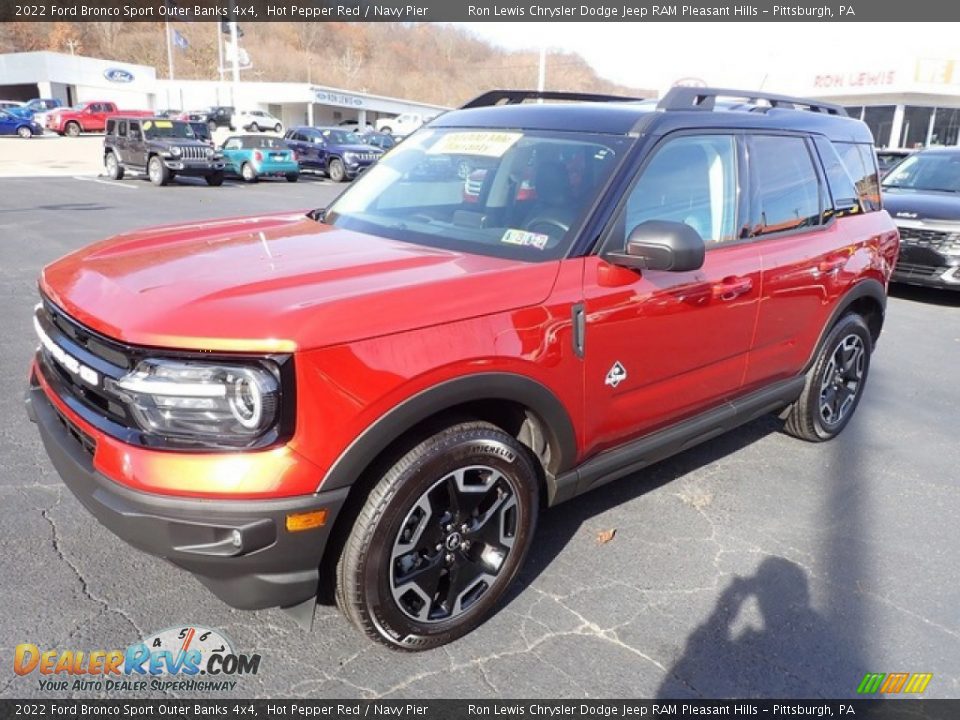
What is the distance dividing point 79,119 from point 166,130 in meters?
26.6

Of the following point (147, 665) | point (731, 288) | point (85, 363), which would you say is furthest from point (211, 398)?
point (731, 288)

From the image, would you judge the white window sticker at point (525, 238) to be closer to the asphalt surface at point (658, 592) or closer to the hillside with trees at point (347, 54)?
the asphalt surface at point (658, 592)

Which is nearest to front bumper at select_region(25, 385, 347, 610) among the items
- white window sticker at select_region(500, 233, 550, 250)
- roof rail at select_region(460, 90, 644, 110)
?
white window sticker at select_region(500, 233, 550, 250)

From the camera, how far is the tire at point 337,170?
79.2ft

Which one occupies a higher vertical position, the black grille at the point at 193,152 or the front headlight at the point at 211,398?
the black grille at the point at 193,152

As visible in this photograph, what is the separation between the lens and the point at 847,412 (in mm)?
4660

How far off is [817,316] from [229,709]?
344cm

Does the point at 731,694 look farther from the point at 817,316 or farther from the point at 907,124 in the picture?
the point at 907,124

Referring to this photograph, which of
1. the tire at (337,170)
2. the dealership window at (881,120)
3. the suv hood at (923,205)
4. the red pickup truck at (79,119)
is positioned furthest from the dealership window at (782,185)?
the red pickup truck at (79,119)

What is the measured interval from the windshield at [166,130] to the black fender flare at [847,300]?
65.1ft

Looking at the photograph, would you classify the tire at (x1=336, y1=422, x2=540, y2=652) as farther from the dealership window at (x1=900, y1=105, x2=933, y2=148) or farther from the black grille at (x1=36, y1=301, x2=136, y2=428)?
the dealership window at (x1=900, y1=105, x2=933, y2=148)

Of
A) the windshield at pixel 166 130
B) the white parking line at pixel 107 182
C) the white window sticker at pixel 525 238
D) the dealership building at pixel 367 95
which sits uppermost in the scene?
the dealership building at pixel 367 95

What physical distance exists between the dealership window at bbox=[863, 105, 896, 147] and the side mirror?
37200 mm

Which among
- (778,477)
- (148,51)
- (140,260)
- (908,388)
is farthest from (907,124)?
(148,51)
